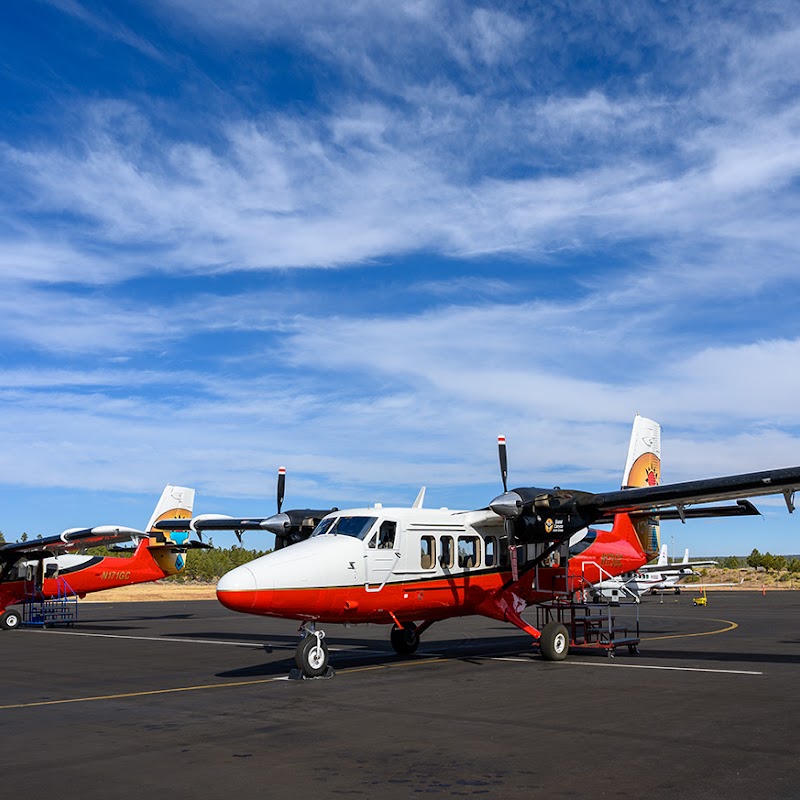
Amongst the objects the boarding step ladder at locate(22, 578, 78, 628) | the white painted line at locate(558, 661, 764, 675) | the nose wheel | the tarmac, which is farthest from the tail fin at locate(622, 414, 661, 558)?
the boarding step ladder at locate(22, 578, 78, 628)

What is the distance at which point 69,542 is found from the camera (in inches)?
1297

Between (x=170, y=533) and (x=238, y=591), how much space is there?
77.1 feet

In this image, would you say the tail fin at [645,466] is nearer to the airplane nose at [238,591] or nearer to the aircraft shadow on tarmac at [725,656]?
the aircraft shadow on tarmac at [725,656]

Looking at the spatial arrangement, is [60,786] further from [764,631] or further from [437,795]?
[764,631]

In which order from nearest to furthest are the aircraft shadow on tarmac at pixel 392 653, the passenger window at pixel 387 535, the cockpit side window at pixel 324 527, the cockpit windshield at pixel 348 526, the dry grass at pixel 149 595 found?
the cockpit windshield at pixel 348 526, the passenger window at pixel 387 535, the cockpit side window at pixel 324 527, the aircraft shadow on tarmac at pixel 392 653, the dry grass at pixel 149 595

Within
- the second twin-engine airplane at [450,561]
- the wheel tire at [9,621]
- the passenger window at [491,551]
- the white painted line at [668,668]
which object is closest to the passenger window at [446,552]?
the second twin-engine airplane at [450,561]

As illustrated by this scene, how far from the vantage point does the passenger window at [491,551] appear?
65.0 ft

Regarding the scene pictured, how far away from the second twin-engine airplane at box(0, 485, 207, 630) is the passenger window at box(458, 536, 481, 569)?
17026 mm

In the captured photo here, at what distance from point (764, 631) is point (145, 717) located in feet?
73.1

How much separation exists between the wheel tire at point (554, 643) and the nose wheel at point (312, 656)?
17.5 ft

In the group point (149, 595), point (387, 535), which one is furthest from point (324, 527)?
point (149, 595)

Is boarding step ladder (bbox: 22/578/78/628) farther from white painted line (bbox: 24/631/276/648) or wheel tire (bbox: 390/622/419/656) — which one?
wheel tire (bbox: 390/622/419/656)

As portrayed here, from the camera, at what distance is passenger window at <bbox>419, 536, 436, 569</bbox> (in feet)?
59.9

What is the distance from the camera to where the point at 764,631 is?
2766 centimetres
